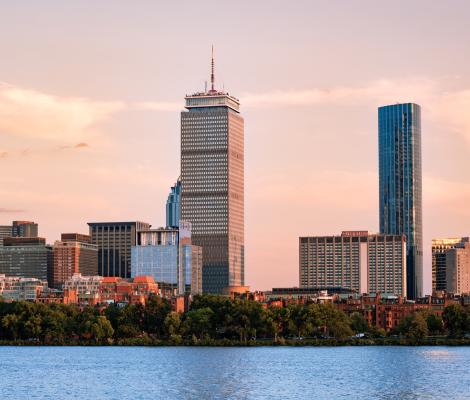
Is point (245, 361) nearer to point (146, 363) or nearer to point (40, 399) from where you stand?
point (146, 363)

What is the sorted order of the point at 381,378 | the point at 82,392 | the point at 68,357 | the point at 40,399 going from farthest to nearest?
the point at 68,357 < the point at 381,378 < the point at 82,392 < the point at 40,399

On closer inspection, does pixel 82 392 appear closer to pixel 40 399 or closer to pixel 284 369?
pixel 40 399

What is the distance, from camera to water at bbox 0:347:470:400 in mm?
117188

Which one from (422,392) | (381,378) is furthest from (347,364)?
(422,392)

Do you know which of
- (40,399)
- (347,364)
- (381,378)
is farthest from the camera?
(347,364)

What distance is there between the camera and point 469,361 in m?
161

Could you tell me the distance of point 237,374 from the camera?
139 metres

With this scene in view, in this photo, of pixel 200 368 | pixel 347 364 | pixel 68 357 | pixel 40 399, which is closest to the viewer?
pixel 40 399

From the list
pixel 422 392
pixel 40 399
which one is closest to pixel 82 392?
pixel 40 399

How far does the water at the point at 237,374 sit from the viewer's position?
117188 mm

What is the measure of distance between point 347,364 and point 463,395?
153 ft

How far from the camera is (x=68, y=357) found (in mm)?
181125

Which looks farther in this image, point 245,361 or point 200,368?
point 245,361

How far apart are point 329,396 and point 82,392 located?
78.7 ft
